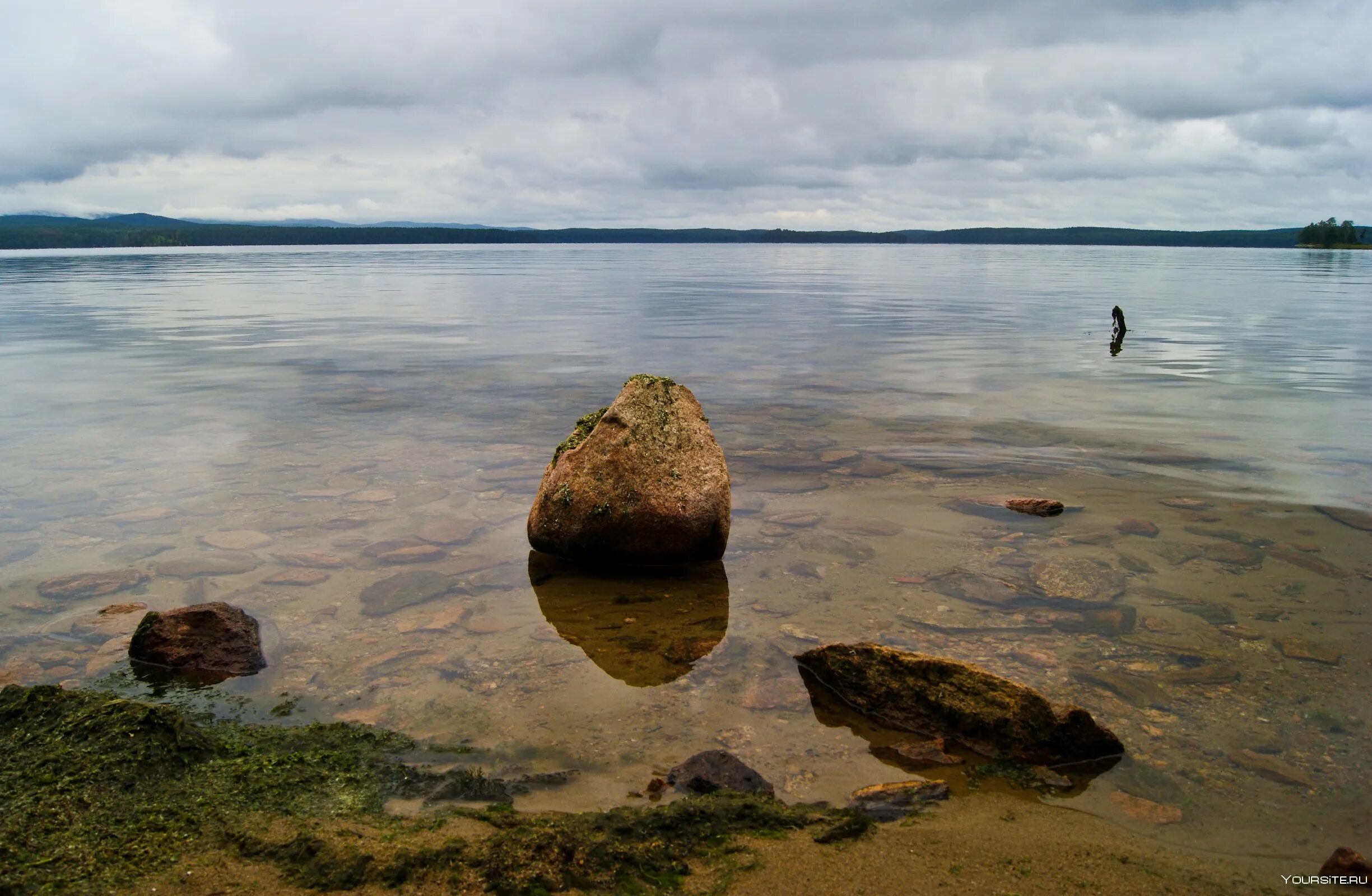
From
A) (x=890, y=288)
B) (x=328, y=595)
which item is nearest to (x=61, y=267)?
(x=890, y=288)

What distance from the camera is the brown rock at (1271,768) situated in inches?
175

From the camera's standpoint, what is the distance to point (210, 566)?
24.2 feet

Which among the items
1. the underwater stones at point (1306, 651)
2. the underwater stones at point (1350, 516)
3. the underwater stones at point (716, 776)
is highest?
the underwater stones at point (1350, 516)

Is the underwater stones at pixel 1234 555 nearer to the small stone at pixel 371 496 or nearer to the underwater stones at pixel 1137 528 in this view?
the underwater stones at pixel 1137 528

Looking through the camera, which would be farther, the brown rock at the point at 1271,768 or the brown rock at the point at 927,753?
the brown rock at the point at 927,753

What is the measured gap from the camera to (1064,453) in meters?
11.4

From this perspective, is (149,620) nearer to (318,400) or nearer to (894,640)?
(894,640)

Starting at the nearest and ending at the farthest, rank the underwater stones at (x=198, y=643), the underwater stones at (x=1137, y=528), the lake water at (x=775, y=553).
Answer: the lake water at (x=775, y=553)
the underwater stones at (x=198, y=643)
the underwater stones at (x=1137, y=528)

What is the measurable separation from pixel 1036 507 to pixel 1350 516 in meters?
2.92

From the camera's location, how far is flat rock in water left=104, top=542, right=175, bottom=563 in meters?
7.49

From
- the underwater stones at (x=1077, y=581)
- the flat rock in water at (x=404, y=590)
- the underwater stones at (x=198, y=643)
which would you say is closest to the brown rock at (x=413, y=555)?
the flat rock in water at (x=404, y=590)

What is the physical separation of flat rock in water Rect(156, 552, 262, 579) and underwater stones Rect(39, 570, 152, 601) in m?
0.19

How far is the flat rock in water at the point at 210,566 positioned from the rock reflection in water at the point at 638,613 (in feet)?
7.56

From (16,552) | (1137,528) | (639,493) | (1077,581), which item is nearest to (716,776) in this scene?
(639,493)
